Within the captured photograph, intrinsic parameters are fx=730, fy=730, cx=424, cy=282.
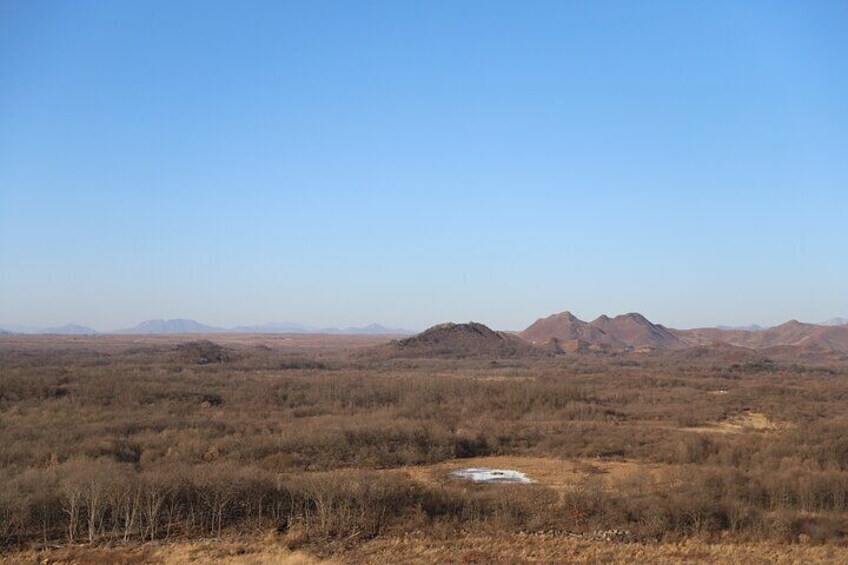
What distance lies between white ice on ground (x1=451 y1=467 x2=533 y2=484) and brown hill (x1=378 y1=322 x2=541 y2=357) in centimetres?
7289

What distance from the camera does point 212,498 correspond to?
18297 millimetres

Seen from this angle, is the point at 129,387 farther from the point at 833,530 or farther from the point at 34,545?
the point at 833,530

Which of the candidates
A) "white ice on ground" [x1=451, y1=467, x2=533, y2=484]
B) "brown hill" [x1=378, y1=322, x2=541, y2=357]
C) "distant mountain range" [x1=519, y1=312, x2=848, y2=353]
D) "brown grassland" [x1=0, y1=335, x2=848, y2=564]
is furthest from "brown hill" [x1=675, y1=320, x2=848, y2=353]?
"white ice on ground" [x1=451, y1=467, x2=533, y2=484]

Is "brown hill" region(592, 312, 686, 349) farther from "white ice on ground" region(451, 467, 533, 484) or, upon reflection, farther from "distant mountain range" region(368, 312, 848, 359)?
"white ice on ground" region(451, 467, 533, 484)

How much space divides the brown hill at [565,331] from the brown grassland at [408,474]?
9676 cm

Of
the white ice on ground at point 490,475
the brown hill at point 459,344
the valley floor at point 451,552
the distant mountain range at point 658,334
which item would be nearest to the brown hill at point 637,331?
the distant mountain range at point 658,334

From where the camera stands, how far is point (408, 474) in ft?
80.5

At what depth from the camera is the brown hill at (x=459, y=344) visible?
10125cm

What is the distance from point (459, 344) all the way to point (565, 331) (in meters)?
51.2

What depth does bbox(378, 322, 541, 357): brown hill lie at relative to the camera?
101 m

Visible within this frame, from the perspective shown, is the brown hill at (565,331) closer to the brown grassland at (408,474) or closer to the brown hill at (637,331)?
the brown hill at (637,331)

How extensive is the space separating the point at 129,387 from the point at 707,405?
34120 mm

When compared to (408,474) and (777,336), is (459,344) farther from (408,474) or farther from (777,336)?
(777,336)

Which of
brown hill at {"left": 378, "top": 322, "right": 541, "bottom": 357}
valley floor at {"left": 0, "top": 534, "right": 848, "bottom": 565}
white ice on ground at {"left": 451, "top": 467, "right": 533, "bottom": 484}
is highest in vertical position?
brown hill at {"left": 378, "top": 322, "right": 541, "bottom": 357}
